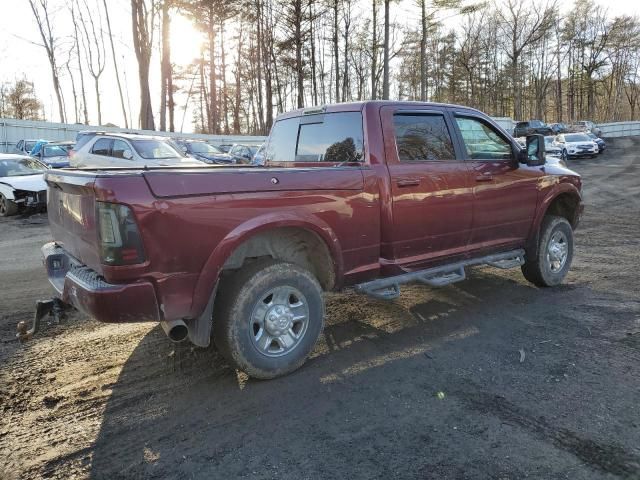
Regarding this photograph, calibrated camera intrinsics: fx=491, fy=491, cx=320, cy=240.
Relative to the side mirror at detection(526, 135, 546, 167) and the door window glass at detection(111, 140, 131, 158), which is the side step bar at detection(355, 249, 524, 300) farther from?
the door window glass at detection(111, 140, 131, 158)

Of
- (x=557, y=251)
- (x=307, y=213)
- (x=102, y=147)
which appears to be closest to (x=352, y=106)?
(x=307, y=213)

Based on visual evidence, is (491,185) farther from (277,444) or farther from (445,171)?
(277,444)

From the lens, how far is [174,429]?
3047 mm

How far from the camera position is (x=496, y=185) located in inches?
203

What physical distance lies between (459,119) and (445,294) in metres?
1.99

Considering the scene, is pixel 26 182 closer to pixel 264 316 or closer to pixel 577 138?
pixel 264 316

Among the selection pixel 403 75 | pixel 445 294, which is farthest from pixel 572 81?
pixel 445 294

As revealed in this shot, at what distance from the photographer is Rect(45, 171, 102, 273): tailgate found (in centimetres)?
314

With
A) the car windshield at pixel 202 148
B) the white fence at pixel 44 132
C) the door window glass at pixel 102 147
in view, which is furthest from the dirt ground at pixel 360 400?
the white fence at pixel 44 132

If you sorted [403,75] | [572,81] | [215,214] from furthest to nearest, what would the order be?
[572,81]
[403,75]
[215,214]

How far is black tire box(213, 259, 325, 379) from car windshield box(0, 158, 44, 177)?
11.9 metres

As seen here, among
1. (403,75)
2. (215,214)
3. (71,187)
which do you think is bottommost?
(215,214)

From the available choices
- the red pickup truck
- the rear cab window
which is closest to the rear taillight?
the red pickup truck

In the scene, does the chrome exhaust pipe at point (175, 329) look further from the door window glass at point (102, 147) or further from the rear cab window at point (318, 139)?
the door window glass at point (102, 147)
